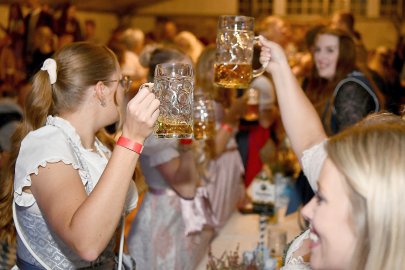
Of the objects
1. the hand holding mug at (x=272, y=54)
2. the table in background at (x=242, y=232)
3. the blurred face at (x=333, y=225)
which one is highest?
the hand holding mug at (x=272, y=54)

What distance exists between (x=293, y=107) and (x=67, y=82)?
0.63m

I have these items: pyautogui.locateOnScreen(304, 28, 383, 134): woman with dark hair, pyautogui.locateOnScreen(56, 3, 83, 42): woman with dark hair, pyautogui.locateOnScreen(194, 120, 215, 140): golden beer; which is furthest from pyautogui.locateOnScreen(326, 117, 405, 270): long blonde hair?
pyautogui.locateOnScreen(56, 3, 83, 42): woman with dark hair

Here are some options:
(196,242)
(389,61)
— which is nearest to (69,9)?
(389,61)

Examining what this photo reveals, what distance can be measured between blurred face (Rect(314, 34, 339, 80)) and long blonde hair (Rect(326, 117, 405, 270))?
214 cm

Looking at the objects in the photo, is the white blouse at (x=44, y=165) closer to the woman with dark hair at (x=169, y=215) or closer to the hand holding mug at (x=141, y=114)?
the hand holding mug at (x=141, y=114)

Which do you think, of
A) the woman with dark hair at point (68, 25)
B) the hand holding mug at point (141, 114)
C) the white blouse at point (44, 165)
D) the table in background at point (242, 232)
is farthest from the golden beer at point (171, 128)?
the woman with dark hair at point (68, 25)

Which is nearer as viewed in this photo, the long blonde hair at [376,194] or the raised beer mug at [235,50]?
the long blonde hair at [376,194]

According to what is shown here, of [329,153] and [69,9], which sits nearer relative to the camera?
[329,153]

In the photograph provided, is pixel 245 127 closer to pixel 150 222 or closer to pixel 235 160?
pixel 235 160

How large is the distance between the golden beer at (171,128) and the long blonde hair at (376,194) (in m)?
0.51

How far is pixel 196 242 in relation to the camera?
2709 mm

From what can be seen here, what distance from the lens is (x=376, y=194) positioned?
42.7 inches

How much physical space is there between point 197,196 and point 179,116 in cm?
133

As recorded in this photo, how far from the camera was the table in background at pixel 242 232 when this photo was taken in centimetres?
261
